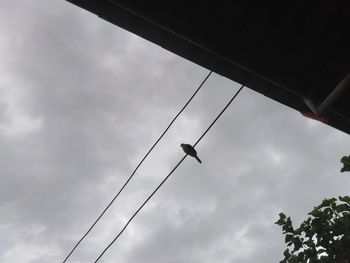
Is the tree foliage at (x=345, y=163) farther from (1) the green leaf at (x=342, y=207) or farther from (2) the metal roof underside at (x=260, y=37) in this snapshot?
(2) the metal roof underside at (x=260, y=37)

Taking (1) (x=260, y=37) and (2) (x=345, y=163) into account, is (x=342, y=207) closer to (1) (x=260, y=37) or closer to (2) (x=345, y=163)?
(2) (x=345, y=163)

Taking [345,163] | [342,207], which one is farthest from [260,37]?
[342,207]

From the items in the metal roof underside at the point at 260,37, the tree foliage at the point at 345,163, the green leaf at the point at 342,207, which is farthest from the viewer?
the green leaf at the point at 342,207

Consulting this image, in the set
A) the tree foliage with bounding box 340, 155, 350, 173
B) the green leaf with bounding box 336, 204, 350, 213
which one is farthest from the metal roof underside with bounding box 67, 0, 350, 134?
the green leaf with bounding box 336, 204, 350, 213

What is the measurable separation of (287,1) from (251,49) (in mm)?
754

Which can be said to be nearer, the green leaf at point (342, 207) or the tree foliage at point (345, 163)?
the tree foliage at point (345, 163)

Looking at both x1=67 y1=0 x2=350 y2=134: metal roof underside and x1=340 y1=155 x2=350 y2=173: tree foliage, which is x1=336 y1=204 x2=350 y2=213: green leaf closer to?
x1=340 y1=155 x2=350 y2=173: tree foliage

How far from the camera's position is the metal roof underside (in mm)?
4551

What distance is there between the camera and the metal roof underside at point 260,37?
14.9 ft

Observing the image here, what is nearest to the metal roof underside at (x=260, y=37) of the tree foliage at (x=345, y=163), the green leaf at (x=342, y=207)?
the tree foliage at (x=345, y=163)

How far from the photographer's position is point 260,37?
16.0 feet

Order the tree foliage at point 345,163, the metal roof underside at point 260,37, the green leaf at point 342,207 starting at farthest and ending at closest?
the green leaf at point 342,207
the tree foliage at point 345,163
the metal roof underside at point 260,37

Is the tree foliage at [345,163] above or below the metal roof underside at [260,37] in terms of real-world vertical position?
below

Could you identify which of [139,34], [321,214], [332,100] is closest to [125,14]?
[139,34]
